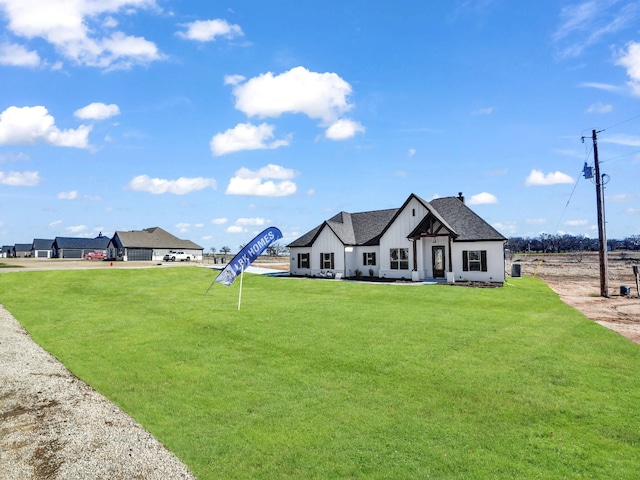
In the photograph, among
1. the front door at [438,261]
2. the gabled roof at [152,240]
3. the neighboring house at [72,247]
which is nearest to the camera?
the front door at [438,261]

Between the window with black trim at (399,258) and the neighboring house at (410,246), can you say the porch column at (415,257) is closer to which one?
the neighboring house at (410,246)

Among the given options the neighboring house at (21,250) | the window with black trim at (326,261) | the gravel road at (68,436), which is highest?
the neighboring house at (21,250)

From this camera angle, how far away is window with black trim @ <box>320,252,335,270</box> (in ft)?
126

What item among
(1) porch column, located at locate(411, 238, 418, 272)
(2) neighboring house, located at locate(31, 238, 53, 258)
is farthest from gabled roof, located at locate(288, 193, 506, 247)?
(2) neighboring house, located at locate(31, 238, 53, 258)

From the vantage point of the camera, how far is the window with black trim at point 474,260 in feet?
102

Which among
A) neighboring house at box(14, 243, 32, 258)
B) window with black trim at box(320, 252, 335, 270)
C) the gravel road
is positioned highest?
neighboring house at box(14, 243, 32, 258)

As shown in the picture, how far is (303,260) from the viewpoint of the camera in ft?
135

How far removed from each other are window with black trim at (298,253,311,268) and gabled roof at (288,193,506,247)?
1.13 meters

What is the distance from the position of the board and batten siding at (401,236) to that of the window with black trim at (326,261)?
5.05 meters

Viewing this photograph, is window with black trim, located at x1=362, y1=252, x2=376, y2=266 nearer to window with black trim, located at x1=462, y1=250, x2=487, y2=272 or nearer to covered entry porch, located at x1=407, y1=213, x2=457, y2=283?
covered entry porch, located at x1=407, y1=213, x2=457, y2=283

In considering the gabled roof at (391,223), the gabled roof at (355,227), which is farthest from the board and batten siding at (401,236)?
the gabled roof at (355,227)

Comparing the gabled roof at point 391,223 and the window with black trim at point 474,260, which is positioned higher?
the gabled roof at point 391,223

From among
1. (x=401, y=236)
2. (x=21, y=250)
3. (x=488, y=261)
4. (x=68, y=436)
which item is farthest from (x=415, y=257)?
(x=21, y=250)

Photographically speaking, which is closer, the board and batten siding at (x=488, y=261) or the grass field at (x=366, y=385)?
the grass field at (x=366, y=385)
